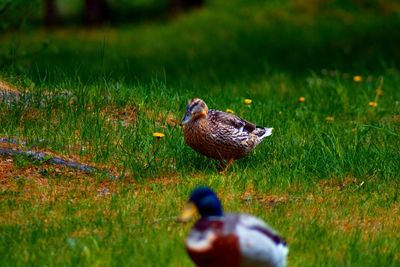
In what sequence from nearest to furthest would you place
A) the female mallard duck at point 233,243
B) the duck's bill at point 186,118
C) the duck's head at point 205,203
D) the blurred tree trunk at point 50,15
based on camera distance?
the female mallard duck at point 233,243 → the duck's head at point 205,203 → the duck's bill at point 186,118 → the blurred tree trunk at point 50,15

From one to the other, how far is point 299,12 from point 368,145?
1188 cm

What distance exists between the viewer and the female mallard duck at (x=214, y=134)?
7.99 metres

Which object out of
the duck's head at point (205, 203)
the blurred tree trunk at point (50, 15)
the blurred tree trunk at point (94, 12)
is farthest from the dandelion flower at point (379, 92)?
the blurred tree trunk at point (50, 15)

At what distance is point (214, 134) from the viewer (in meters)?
8.00

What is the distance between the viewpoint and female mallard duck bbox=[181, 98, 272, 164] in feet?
26.2

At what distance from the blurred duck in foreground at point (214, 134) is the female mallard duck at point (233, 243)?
289 cm

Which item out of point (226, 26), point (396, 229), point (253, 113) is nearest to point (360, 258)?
point (396, 229)

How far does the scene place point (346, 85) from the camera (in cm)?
1241

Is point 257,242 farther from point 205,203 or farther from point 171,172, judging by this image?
point 171,172

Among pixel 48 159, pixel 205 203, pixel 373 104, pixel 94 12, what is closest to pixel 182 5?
pixel 94 12

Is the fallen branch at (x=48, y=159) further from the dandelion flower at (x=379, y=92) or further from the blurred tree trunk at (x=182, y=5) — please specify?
the blurred tree trunk at (x=182, y=5)

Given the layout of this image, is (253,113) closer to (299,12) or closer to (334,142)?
(334,142)

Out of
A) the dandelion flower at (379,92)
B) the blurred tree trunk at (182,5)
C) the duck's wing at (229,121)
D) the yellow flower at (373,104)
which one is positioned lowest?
the blurred tree trunk at (182,5)

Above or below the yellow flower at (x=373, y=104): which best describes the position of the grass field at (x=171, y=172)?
above
